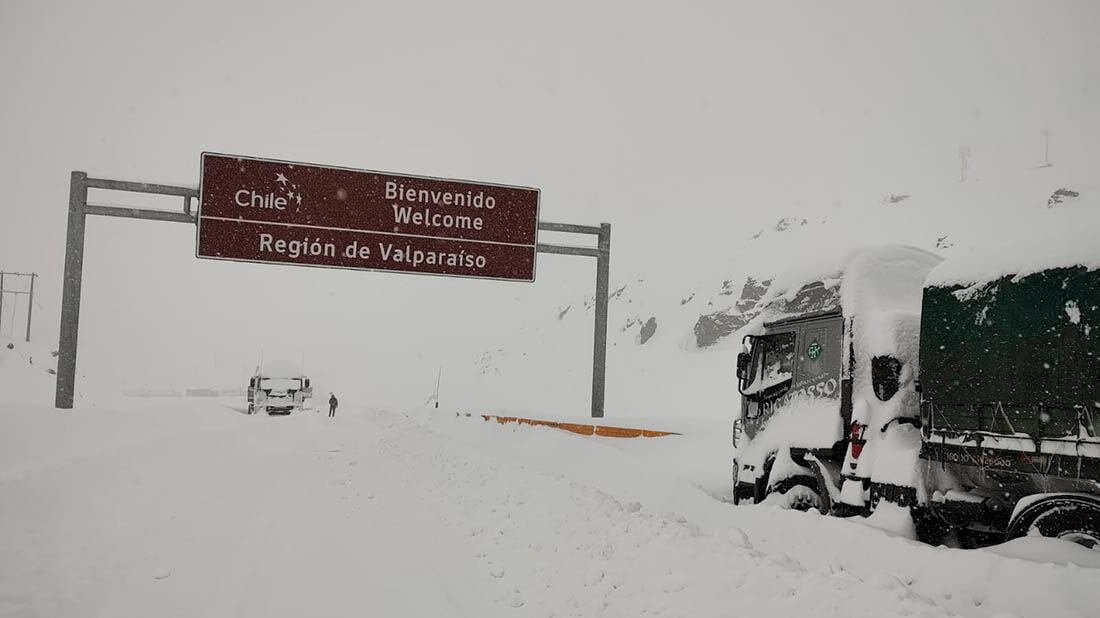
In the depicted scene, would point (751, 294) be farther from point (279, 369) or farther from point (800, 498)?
point (800, 498)

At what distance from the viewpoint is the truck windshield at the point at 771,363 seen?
9242 mm

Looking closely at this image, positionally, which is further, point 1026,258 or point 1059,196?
point 1059,196

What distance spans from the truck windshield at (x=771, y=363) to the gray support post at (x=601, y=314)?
7.22m

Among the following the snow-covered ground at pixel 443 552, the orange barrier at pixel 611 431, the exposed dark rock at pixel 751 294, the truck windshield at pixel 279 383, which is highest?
the exposed dark rock at pixel 751 294

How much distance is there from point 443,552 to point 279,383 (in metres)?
29.1

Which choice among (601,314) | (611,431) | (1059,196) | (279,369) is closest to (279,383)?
(279,369)

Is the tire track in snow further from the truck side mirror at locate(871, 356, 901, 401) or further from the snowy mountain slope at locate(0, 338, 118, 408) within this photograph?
the snowy mountain slope at locate(0, 338, 118, 408)

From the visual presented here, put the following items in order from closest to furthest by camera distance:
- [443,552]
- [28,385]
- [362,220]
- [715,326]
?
[443,552], [362,220], [28,385], [715,326]

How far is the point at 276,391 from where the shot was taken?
33.0 meters

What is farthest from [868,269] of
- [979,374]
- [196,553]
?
[196,553]

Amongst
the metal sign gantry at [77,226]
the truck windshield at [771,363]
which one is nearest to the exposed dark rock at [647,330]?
the metal sign gantry at [77,226]

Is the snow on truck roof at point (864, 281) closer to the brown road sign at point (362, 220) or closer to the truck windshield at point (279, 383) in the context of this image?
the brown road sign at point (362, 220)

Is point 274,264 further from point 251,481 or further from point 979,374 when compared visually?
point 979,374

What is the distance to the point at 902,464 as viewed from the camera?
6754mm
